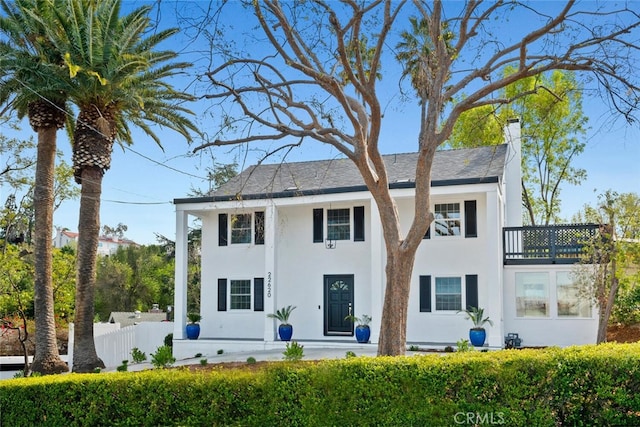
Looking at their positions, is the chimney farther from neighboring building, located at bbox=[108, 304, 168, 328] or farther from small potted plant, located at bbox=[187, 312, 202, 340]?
neighboring building, located at bbox=[108, 304, 168, 328]

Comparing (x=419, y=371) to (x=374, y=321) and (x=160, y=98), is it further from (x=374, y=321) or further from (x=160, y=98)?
(x=160, y=98)

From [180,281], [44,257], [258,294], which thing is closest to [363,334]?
[258,294]

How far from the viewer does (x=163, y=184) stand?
2375cm

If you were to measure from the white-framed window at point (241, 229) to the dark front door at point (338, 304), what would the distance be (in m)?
3.19

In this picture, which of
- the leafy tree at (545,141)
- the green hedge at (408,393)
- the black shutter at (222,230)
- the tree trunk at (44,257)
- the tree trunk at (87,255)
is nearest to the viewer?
the green hedge at (408,393)

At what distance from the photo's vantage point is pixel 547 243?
19.0m

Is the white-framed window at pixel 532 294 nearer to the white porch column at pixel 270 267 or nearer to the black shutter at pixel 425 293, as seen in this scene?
the black shutter at pixel 425 293

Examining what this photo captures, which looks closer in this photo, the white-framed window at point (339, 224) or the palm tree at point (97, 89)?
the palm tree at point (97, 89)

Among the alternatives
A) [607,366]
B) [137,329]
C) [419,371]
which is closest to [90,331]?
[137,329]

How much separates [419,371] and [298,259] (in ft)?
44.7

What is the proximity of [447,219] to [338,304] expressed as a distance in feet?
14.5

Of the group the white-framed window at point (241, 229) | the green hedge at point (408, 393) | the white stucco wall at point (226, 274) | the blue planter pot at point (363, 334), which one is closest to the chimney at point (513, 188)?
the blue planter pot at point (363, 334)

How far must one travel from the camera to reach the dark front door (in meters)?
20.8

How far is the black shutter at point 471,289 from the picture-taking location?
750 inches
